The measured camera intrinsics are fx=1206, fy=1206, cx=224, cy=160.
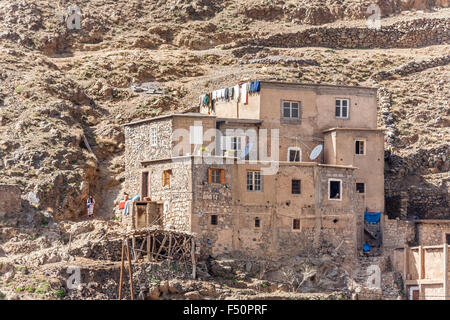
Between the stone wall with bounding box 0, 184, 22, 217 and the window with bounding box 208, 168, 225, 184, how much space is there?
1028 cm

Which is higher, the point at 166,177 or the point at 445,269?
the point at 166,177

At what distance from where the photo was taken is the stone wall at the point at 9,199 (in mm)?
62781

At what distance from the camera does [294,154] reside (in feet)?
218

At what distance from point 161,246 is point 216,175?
15.3ft

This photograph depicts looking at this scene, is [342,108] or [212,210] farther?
[342,108]

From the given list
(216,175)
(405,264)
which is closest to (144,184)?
(216,175)

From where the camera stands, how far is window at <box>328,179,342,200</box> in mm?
63312

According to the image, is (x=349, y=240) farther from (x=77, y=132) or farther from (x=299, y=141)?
(x=77, y=132)

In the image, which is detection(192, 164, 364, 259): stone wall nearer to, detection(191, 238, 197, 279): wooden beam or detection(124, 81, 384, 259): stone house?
detection(124, 81, 384, 259): stone house

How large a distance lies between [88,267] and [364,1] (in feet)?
147

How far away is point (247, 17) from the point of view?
94.4 meters

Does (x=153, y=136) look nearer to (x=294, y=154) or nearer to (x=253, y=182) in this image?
(x=253, y=182)
